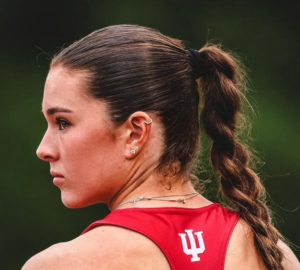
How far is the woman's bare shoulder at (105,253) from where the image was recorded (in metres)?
2.73

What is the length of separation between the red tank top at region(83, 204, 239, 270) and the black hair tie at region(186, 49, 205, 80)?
1.91 ft

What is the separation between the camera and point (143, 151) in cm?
306

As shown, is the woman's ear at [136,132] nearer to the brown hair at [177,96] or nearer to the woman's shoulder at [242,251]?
the brown hair at [177,96]

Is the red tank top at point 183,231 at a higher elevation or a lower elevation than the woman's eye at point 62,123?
lower

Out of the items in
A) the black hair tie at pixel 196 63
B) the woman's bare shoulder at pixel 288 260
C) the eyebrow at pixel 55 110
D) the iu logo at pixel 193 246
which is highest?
the black hair tie at pixel 196 63

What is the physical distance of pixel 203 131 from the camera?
3.42 m

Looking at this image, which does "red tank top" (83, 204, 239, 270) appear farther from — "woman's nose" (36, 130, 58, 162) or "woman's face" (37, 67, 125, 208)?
"woman's nose" (36, 130, 58, 162)

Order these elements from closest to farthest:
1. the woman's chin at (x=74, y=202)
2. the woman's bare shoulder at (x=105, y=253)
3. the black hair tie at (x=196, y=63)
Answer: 1. the woman's bare shoulder at (x=105, y=253)
2. the woman's chin at (x=74, y=202)
3. the black hair tie at (x=196, y=63)

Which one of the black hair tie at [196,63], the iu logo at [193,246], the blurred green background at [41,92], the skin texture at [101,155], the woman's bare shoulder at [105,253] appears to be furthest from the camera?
the blurred green background at [41,92]

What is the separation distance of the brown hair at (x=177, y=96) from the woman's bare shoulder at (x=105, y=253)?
0.41m

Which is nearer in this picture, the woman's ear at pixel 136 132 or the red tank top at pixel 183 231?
the red tank top at pixel 183 231

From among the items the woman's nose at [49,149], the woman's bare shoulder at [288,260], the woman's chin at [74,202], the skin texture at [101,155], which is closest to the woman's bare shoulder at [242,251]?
the skin texture at [101,155]

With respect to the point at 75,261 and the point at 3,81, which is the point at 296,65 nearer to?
the point at 3,81

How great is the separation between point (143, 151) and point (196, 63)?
Answer: 45cm
